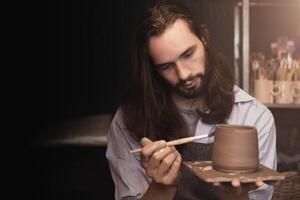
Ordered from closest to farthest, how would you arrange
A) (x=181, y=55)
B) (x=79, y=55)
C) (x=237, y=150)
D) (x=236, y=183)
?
(x=236, y=183) < (x=237, y=150) < (x=181, y=55) < (x=79, y=55)

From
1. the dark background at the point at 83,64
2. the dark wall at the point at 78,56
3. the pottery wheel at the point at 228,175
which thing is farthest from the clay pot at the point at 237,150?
the dark wall at the point at 78,56

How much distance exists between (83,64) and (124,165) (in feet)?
3.50

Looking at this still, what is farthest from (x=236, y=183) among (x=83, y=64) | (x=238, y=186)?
(x=83, y=64)

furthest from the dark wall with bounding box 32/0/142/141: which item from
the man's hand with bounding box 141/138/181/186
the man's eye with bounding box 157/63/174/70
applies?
the man's hand with bounding box 141/138/181/186

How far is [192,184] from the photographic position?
157 cm

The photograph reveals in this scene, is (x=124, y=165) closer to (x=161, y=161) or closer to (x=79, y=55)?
(x=161, y=161)

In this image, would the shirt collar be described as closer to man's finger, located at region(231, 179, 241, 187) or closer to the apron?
the apron

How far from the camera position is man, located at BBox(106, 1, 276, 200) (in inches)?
58.6

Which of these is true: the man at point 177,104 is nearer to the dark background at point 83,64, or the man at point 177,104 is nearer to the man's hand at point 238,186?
the man's hand at point 238,186

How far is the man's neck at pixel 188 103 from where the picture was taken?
1.63 metres

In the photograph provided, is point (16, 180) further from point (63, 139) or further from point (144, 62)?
point (144, 62)

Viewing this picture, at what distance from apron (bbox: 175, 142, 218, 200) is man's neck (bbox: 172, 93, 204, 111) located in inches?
5.5

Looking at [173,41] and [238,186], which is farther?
[173,41]

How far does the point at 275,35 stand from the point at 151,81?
99cm
